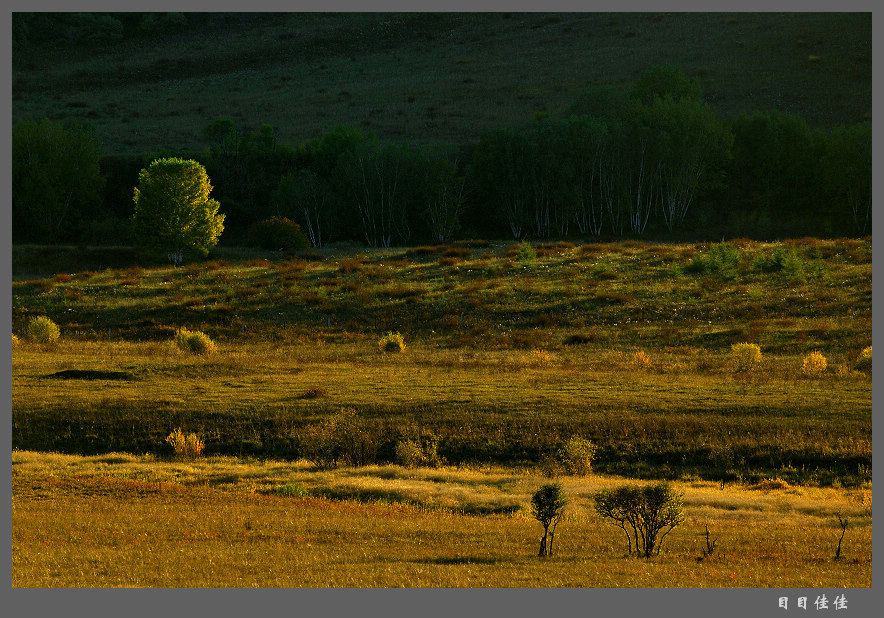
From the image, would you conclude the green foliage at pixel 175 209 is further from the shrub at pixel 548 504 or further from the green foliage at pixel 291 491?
the shrub at pixel 548 504

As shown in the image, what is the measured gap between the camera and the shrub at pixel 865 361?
42.7m

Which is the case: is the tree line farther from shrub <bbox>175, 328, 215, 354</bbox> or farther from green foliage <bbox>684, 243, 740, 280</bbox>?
shrub <bbox>175, 328, 215, 354</bbox>

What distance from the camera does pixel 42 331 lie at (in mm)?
55594

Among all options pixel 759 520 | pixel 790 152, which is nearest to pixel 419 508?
pixel 759 520

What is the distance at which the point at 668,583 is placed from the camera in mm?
16391

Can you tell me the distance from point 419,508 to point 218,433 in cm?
1269

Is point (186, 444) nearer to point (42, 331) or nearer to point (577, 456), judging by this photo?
point (577, 456)

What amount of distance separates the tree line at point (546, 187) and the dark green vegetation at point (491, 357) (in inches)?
826

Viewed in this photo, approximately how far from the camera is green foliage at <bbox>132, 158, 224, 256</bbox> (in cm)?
8612

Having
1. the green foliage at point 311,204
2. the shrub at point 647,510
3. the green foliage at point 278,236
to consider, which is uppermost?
the green foliage at point 311,204

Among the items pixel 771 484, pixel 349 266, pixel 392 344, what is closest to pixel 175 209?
pixel 349 266

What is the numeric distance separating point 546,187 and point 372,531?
291ft

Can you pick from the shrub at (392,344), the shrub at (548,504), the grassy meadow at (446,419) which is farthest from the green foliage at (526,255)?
the shrub at (548,504)

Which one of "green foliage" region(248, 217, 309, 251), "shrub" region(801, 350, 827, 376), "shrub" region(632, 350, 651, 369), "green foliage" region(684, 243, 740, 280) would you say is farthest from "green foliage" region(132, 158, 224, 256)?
"shrub" region(801, 350, 827, 376)
